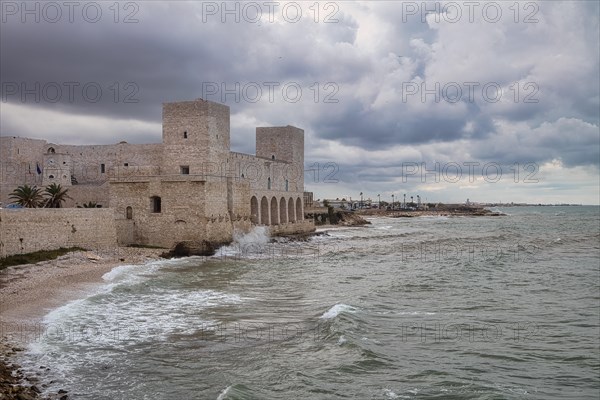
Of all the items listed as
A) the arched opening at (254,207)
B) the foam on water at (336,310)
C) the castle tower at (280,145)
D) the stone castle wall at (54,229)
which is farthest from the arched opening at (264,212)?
the foam on water at (336,310)

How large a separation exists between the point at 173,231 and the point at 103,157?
31.5ft

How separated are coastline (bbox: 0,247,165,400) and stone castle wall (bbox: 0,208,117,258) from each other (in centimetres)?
67

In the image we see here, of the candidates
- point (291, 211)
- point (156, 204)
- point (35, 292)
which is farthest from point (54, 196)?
point (291, 211)

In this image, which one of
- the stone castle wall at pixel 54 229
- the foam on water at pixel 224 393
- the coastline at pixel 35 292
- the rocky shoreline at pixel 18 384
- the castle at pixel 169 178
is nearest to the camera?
the rocky shoreline at pixel 18 384

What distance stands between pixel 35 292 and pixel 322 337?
7259 millimetres

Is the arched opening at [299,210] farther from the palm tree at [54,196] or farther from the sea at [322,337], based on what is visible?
the sea at [322,337]

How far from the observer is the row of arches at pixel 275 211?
3241 cm

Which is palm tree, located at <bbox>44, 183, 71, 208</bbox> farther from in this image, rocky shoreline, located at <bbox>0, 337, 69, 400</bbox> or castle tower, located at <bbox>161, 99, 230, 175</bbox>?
rocky shoreline, located at <bbox>0, 337, 69, 400</bbox>

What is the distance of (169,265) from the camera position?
68.8 ft

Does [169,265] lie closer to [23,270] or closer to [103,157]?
[23,270]

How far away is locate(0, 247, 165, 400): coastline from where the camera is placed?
23.5 feet

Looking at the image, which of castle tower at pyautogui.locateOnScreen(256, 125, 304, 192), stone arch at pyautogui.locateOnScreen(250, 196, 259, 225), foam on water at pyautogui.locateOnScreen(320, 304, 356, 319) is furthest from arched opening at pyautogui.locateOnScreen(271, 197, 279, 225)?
foam on water at pyautogui.locateOnScreen(320, 304, 356, 319)

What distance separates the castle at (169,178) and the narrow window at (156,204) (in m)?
0.05

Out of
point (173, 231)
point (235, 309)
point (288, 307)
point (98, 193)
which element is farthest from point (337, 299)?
point (98, 193)
